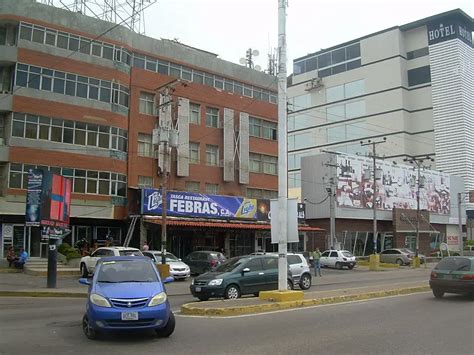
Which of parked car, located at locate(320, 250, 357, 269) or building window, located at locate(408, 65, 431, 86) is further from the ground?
building window, located at locate(408, 65, 431, 86)

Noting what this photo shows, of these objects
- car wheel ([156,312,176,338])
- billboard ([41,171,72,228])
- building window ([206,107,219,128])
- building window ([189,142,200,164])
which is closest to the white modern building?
building window ([206,107,219,128])

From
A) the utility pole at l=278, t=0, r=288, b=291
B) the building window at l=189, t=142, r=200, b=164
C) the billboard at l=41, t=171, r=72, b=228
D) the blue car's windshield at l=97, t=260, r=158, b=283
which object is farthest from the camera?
the building window at l=189, t=142, r=200, b=164

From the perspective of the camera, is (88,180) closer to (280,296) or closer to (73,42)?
(73,42)

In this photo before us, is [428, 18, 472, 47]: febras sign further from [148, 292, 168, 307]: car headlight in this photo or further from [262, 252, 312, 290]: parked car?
[148, 292, 168, 307]: car headlight

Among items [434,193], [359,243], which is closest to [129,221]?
[359,243]

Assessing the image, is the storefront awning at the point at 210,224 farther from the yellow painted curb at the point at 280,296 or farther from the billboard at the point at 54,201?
the yellow painted curb at the point at 280,296

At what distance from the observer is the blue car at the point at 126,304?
31.2 ft

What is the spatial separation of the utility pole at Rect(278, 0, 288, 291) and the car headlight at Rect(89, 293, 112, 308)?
21.9 feet

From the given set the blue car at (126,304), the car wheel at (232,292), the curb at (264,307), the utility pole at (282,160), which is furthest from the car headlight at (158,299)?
the car wheel at (232,292)

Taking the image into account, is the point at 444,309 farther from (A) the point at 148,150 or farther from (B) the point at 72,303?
(A) the point at 148,150

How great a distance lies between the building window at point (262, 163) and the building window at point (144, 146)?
10173 millimetres

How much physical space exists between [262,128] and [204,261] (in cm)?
2054

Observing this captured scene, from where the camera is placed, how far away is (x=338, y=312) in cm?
1378

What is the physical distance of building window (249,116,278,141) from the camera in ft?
158
